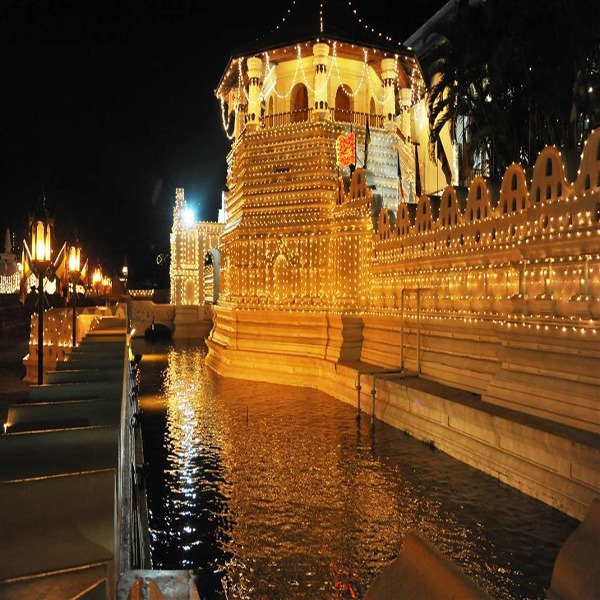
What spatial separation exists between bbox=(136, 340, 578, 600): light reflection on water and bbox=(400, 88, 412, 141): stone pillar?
1373cm

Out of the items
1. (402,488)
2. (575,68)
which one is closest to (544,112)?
(575,68)

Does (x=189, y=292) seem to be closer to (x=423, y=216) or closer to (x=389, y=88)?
(x=389, y=88)

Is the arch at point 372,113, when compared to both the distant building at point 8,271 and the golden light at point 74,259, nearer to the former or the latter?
the golden light at point 74,259

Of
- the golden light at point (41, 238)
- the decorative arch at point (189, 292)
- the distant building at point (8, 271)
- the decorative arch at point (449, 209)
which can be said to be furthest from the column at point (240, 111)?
the distant building at point (8, 271)

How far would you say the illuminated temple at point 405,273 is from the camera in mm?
7883

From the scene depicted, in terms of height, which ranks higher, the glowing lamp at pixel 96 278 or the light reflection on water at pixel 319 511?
the glowing lamp at pixel 96 278

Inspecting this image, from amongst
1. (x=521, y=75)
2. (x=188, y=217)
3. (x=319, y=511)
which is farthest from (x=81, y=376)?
(x=188, y=217)

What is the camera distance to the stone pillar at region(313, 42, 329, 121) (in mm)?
17703

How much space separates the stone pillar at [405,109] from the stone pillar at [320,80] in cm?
492

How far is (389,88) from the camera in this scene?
63.9 feet

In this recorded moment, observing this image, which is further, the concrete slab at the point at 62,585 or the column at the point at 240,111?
the column at the point at 240,111

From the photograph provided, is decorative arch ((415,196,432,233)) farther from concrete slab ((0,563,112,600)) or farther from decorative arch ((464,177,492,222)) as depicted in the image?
concrete slab ((0,563,112,600))

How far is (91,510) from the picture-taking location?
230cm

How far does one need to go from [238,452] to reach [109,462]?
7.04 meters
